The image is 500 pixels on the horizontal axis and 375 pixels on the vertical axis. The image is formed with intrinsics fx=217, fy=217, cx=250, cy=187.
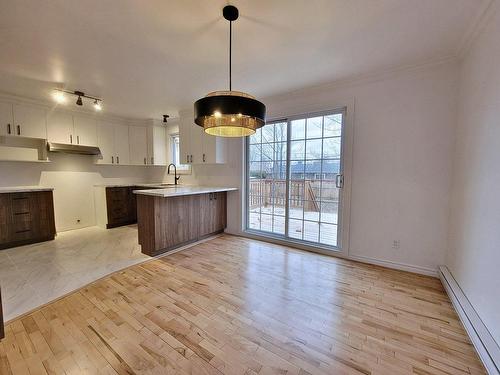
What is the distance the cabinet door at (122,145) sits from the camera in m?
4.93

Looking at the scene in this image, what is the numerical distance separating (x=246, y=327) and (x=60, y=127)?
4.82 m

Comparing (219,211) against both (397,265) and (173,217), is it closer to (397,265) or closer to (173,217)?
(173,217)

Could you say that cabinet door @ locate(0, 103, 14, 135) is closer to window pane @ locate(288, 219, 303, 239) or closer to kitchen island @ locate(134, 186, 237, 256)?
kitchen island @ locate(134, 186, 237, 256)

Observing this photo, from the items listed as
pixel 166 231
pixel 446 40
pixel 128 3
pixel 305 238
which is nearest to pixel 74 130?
pixel 166 231

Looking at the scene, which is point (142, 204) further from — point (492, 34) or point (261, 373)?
point (492, 34)

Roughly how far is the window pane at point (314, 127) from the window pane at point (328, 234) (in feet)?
4.51

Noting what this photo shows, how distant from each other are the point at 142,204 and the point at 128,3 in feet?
7.65

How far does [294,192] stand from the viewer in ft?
11.7

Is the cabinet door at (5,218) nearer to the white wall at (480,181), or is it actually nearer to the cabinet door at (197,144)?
the cabinet door at (197,144)

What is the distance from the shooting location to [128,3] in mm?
1613

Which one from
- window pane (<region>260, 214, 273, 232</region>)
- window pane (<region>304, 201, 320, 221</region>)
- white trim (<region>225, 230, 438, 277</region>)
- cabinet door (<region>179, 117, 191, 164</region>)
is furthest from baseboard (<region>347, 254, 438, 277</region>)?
cabinet door (<region>179, 117, 191, 164</region>)

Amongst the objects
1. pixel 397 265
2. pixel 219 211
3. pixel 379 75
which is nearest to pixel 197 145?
pixel 219 211

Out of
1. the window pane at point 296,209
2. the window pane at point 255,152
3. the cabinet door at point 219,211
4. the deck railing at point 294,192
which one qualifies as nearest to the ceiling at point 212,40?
the window pane at point 255,152

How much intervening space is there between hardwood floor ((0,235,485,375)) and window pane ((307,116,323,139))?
1.94 m
